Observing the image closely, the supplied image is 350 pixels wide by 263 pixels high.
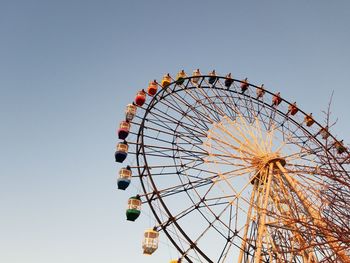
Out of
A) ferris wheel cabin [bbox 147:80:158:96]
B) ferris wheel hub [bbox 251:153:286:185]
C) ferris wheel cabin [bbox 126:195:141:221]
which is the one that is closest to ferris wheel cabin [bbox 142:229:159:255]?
ferris wheel cabin [bbox 126:195:141:221]

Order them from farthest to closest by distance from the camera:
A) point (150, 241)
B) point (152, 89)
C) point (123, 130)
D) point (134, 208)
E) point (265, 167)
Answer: point (152, 89)
point (123, 130)
point (265, 167)
point (134, 208)
point (150, 241)

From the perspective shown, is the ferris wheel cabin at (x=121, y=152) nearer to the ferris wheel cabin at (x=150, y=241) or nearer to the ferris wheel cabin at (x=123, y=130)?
the ferris wheel cabin at (x=123, y=130)

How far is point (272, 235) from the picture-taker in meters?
13.2

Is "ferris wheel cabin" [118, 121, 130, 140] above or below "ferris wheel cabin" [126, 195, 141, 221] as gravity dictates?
above

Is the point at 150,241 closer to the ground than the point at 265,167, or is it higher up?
closer to the ground

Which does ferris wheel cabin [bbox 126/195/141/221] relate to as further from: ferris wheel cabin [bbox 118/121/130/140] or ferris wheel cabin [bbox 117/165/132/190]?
ferris wheel cabin [bbox 118/121/130/140]

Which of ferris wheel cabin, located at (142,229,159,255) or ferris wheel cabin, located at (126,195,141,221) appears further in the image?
ferris wheel cabin, located at (126,195,141,221)

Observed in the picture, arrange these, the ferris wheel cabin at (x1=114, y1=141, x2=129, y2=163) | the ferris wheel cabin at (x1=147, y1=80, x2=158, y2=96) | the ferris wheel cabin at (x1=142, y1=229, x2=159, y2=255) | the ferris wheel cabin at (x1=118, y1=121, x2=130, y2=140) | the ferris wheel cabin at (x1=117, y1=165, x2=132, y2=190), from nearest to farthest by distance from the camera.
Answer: the ferris wheel cabin at (x1=142, y1=229, x2=159, y2=255), the ferris wheel cabin at (x1=117, y1=165, x2=132, y2=190), the ferris wheel cabin at (x1=114, y1=141, x2=129, y2=163), the ferris wheel cabin at (x1=118, y1=121, x2=130, y2=140), the ferris wheel cabin at (x1=147, y1=80, x2=158, y2=96)

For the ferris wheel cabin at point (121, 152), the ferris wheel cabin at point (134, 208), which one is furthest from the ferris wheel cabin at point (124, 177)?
the ferris wheel cabin at point (134, 208)

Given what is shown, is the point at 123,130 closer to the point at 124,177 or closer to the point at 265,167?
the point at 124,177

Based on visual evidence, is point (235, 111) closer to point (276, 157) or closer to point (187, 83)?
point (187, 83)

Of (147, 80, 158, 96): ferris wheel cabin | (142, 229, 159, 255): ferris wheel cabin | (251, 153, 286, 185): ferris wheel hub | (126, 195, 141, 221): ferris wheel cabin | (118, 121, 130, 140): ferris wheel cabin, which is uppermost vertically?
(147, 80, 158, 96): ferris wheel cabin

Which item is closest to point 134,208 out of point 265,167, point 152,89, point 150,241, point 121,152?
point 150,241

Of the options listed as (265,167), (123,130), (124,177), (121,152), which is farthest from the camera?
(123,130)
